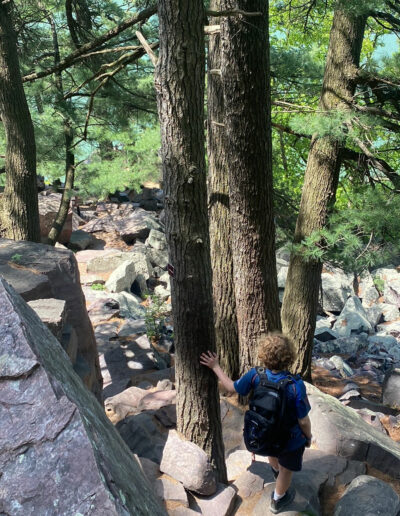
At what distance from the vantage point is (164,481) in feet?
11.7

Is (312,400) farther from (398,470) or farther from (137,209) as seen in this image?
(137,209)

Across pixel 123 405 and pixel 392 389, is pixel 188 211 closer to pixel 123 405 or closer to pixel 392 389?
pixel 123 405

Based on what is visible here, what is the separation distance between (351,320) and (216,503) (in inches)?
380

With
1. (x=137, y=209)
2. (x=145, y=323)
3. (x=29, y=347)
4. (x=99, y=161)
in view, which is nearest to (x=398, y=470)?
(x=29, y=347)

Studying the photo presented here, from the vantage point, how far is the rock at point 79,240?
1519 centimetres

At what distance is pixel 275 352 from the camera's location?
124 inches

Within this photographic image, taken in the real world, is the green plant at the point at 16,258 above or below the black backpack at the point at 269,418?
above

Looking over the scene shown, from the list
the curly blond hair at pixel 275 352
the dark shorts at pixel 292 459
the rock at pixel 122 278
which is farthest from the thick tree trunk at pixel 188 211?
the rock at pixel 122 278

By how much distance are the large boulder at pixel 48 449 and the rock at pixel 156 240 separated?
44.4 feet

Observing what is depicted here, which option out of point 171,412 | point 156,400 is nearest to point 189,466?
point 171,412

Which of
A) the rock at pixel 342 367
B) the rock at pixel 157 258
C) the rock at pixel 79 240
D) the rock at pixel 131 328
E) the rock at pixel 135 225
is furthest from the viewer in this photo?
the rock at pixel 135 225

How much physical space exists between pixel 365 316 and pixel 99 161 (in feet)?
27.2

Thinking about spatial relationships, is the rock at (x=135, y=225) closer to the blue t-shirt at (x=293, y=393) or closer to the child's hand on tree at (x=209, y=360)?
the child's hand on tree at (x=209, y=360)

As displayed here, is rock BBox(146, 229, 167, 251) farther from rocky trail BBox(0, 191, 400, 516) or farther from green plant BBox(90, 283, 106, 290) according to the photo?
rocky trail BBox(0, 191, 400, 516)
